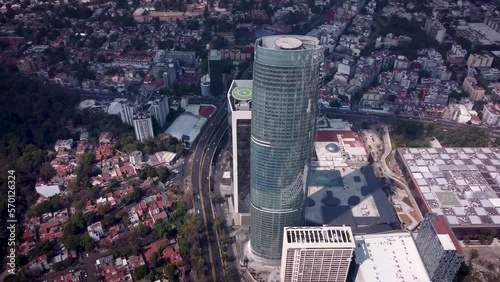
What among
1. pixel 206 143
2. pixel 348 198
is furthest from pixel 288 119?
pixel 206 143

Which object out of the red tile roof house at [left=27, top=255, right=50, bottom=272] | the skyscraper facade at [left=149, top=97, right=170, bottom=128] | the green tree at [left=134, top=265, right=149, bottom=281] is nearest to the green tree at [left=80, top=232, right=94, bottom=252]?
the red tile roof house at [left=27, top=255, right=50, bottom=272]

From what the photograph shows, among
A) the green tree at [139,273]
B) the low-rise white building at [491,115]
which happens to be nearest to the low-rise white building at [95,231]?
the green tree at [139,273]

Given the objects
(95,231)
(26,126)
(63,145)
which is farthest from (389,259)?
(26,126)

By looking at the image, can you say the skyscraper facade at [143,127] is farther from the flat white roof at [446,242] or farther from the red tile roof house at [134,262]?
the flat white roof at [446,242]

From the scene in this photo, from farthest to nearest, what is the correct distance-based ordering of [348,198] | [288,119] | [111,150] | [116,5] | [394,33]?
[116,5]
[394,33]
[111,150]
[348,198]
[288,119]

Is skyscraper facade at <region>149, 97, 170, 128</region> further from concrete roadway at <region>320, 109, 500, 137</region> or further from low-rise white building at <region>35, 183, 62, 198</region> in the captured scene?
concrete roadway at <region>320, 109, 500, 137</region>

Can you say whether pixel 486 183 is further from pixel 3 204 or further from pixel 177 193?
pixel 3 204
